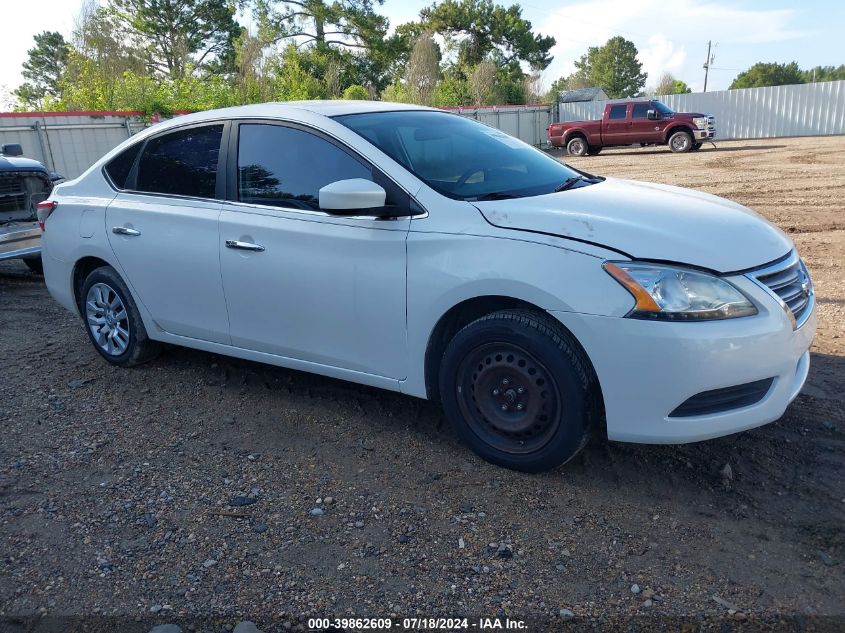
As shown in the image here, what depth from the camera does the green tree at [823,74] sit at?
95044 mm

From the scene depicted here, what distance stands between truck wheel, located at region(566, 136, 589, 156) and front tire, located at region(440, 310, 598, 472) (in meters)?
24.6

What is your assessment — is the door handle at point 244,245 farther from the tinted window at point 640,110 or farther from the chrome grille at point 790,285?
the tinted window at point 640,110

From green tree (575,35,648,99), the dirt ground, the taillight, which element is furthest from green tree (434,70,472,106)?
green tree (575,35,648,99)

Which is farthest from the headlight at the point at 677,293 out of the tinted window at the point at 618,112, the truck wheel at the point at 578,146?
the truck wheel at the point at 578,146

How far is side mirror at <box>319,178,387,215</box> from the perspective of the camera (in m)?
3.36

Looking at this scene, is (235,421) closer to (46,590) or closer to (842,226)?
(46,590)

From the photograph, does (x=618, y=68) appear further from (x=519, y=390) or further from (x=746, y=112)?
(x=519, y=390)

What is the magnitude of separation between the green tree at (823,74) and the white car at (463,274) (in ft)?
343

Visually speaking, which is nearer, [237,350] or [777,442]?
[777,442]

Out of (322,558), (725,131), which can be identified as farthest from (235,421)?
(725,131)

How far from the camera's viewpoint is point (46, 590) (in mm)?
2746

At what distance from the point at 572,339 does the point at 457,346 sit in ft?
1.79

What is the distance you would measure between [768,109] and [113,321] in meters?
33.4

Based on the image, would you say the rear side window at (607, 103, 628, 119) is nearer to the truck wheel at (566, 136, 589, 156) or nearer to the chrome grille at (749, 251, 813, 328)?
the truck wheel at (566, 136, 589, 156)
